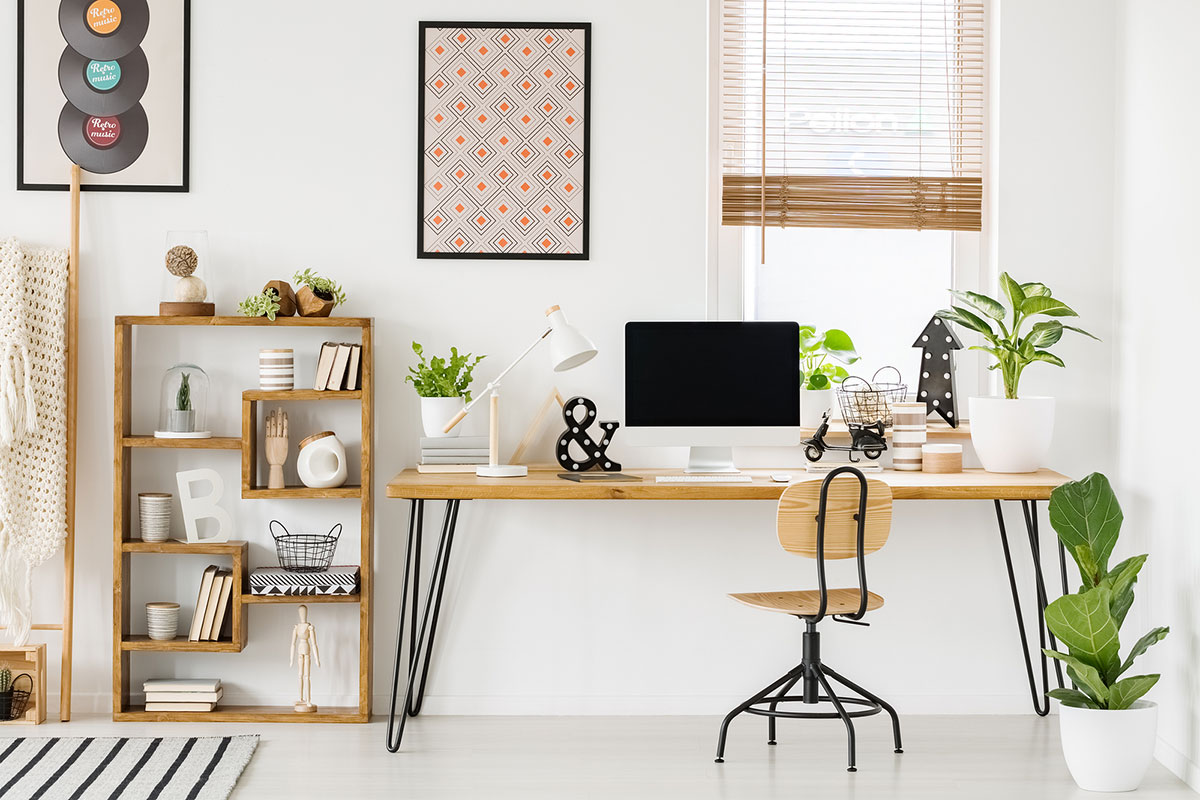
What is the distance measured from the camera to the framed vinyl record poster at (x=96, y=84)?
10.7 feet

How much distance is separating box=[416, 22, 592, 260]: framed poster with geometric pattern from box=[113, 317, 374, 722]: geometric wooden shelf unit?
0.46 m

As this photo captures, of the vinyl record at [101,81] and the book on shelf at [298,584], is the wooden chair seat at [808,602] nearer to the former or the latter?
the book on shelf at [298,584]

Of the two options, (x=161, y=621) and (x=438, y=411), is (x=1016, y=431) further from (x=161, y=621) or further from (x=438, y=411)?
(x=161, y=621)

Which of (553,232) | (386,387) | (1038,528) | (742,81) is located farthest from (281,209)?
(1038,528)

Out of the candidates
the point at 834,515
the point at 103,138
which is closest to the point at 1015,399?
the point at 834,515

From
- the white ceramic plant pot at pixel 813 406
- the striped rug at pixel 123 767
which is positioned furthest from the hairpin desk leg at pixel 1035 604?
the striped rug at pixel 123 767

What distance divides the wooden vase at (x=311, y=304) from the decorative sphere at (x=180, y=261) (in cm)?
33

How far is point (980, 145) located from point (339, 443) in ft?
7.18

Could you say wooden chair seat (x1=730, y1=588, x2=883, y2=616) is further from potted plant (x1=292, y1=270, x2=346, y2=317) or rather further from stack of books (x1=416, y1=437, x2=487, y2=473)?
potted plant (x1=292, y1=270, x2=346, y2=317)

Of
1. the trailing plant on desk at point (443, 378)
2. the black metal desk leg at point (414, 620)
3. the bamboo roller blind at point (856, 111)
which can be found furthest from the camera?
the bamboo roller blind at point (856, 111)

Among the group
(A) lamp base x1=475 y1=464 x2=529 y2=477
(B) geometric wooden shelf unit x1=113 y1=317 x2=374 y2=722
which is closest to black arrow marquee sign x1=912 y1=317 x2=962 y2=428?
(A) lamp base x1=475 y1=464 x2=529 y2=477

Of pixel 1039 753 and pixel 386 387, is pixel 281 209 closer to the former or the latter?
pixel 386 387

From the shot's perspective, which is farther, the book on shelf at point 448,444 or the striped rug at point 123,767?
the book on shelf at point 448,444

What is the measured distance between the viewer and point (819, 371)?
341cm
